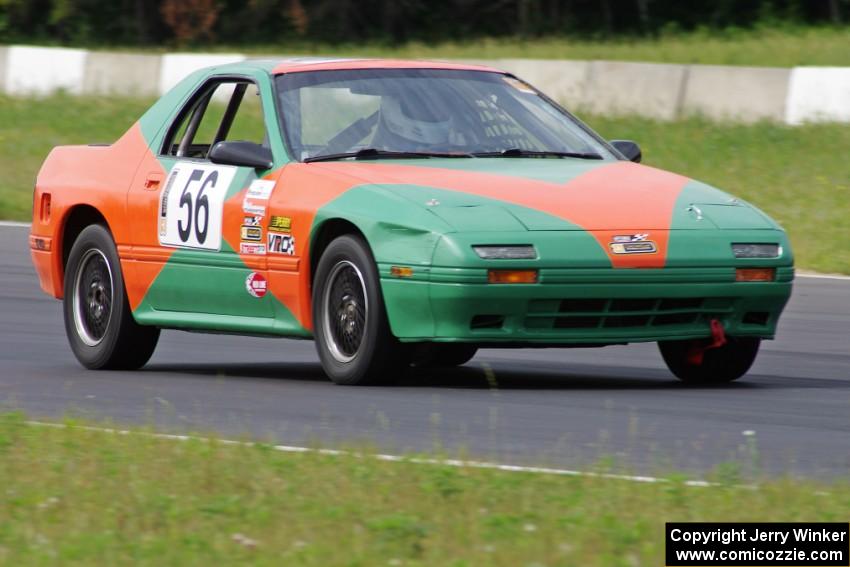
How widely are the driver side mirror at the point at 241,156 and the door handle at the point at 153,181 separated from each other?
0.71 metres

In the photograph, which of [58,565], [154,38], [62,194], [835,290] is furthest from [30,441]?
[154,38]

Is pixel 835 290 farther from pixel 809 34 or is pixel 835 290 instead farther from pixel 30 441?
pixel 809 34

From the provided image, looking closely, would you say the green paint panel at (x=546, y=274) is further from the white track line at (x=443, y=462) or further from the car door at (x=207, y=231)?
the white track line at (x=443, y=462)

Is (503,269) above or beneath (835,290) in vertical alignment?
above

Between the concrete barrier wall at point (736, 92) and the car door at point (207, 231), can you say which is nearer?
the car door at point (207, 231)

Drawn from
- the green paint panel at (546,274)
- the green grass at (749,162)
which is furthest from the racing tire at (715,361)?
the green grass at (749,162)

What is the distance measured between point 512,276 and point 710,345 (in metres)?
1.15

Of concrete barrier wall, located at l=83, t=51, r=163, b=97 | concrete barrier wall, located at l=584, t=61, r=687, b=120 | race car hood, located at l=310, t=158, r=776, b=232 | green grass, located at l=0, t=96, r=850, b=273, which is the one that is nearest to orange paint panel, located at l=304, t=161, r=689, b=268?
race car hood, located at l=310, t=158, r=776, b=232

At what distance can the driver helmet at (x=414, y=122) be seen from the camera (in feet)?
29.7

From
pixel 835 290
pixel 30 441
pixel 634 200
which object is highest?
pixel 634 200

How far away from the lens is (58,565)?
15.6 ft

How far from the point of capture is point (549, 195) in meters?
8.29

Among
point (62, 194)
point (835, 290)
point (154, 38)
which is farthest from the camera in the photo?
point (154, 38)

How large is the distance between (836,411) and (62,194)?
4.37 metres
